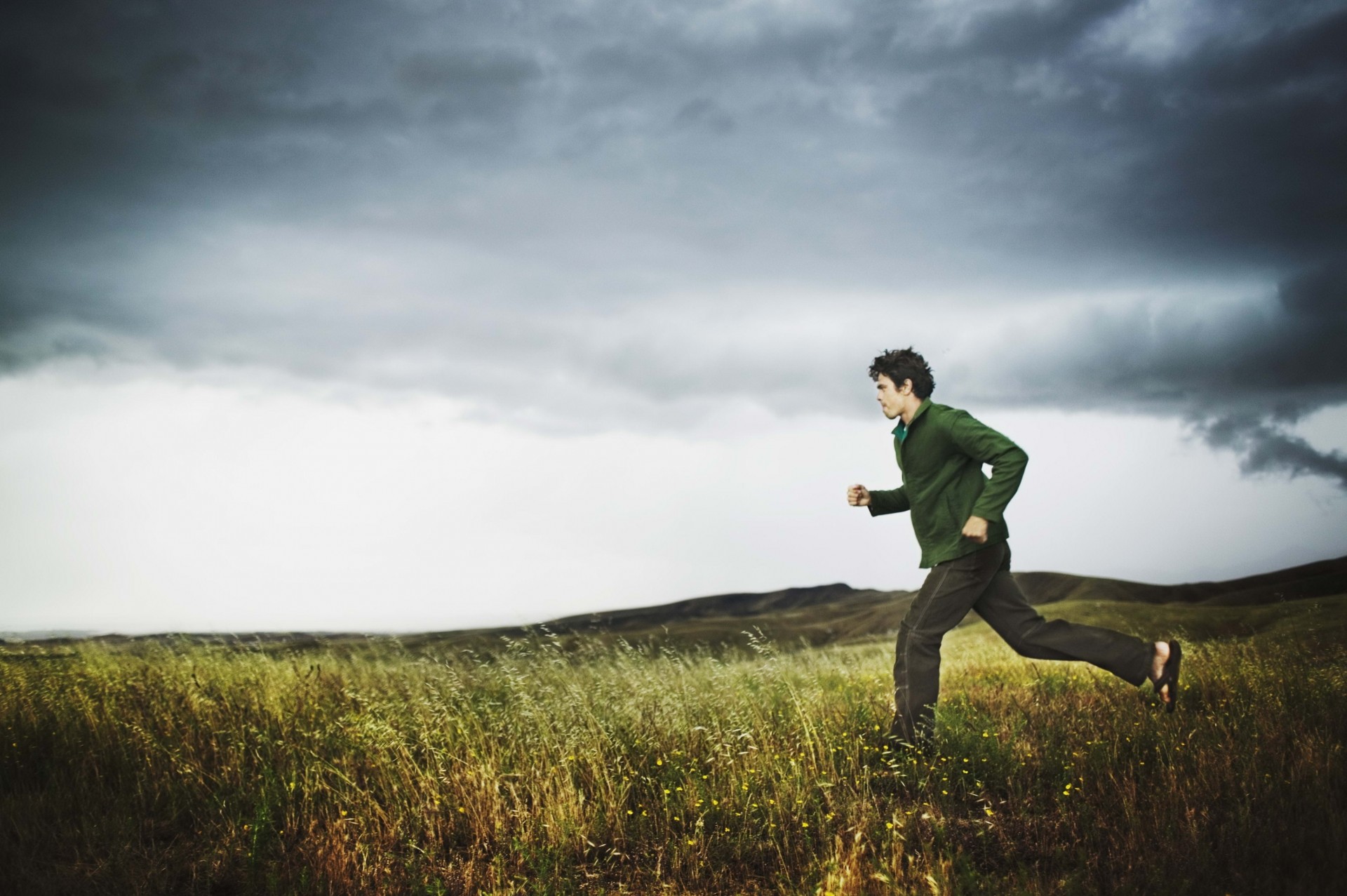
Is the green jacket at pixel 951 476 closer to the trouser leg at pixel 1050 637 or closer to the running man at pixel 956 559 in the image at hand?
the running man at pixel 956 559

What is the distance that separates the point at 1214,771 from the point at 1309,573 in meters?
37.9

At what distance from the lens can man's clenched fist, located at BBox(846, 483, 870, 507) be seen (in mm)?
5695

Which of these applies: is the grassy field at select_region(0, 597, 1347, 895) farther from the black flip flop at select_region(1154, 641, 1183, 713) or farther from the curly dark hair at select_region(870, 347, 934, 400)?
the curly dark hair at select_region(870, 347, 934, 400)

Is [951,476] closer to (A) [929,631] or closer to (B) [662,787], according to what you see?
(A) [929,631]

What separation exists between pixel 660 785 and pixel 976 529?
233cm

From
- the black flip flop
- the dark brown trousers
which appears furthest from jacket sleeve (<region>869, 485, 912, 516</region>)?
the black flip flop

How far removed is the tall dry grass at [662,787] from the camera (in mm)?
3570

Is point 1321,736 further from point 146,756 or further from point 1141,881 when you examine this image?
point 146,756

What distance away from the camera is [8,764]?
18.2 ft

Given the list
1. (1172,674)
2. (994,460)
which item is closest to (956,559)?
(994,460)

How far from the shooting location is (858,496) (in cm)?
572

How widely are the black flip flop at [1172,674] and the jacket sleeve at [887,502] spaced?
193 centimetres

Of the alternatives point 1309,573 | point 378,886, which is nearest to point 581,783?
point 378,886

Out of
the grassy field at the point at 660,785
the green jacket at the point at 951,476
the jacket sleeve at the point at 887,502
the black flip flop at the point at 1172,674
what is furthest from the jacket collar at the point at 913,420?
the black flip flop at the point at 1172,674
